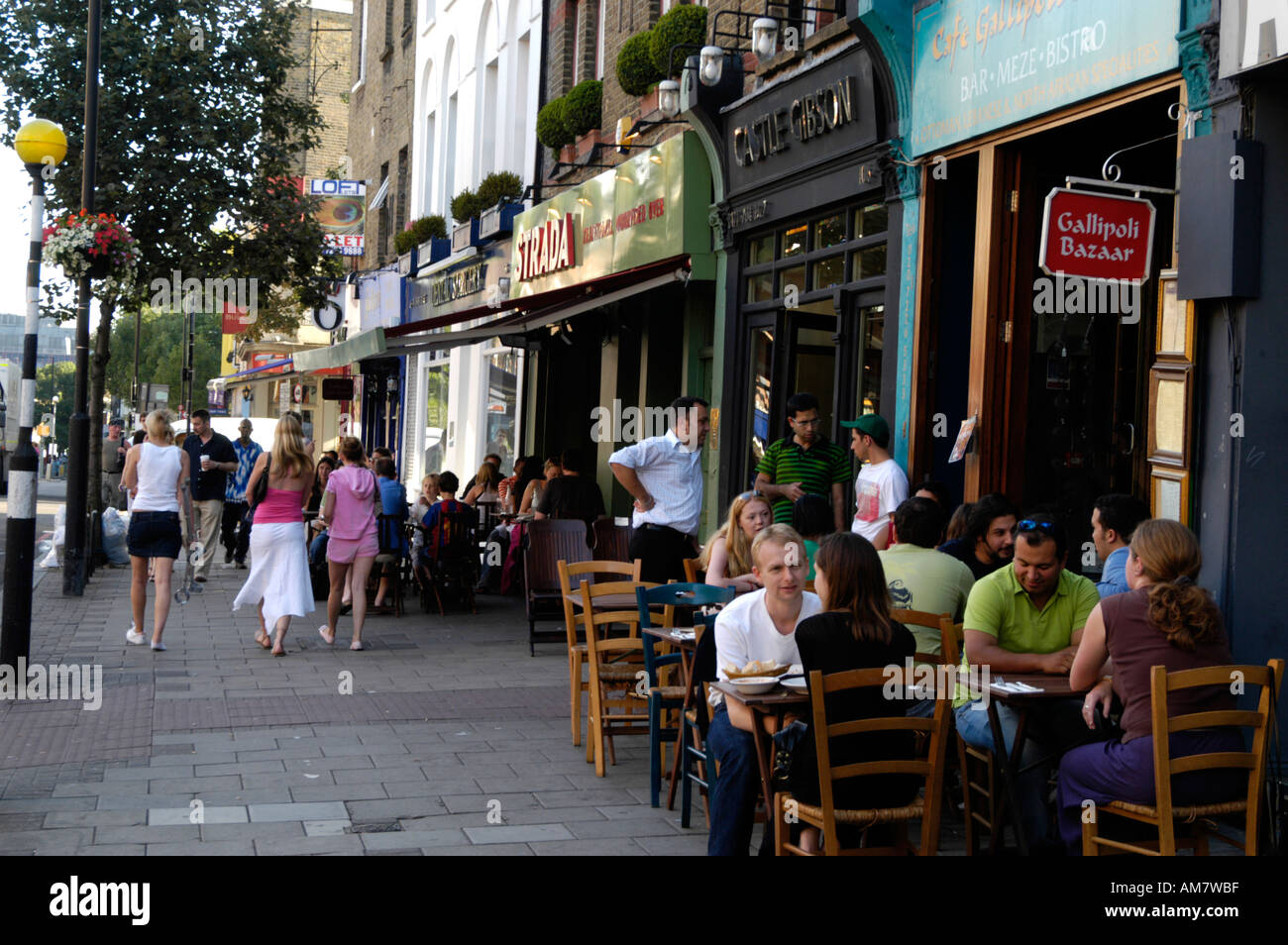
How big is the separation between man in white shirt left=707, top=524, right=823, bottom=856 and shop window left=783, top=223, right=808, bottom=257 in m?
6.27

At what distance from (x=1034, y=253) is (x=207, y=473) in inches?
426

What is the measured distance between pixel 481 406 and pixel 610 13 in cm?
752

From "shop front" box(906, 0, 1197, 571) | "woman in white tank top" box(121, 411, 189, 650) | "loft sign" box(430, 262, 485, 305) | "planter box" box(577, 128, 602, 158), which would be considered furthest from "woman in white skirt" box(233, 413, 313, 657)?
"loft sign" box(430, 262, 485, 305)

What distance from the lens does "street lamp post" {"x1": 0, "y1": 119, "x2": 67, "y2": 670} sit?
8680 mm

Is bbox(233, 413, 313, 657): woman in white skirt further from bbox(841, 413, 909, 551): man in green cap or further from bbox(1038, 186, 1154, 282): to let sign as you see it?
bbox(1038, 186, 1154, 282): to let sign

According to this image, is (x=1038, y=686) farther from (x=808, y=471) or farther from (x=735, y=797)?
(x=808, y=471)

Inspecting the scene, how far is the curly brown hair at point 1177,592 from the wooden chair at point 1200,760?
16cm

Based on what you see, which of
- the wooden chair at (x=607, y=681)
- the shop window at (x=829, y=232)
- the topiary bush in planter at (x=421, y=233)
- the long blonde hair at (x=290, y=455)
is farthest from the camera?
the topiary bush in planter at (x=421, y=233)

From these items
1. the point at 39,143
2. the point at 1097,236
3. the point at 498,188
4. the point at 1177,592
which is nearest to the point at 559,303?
the point at 498,188

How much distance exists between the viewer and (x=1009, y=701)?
522cm

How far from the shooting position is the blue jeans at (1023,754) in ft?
18.0

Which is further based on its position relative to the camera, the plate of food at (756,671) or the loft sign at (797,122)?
the loft sign at (797,122)

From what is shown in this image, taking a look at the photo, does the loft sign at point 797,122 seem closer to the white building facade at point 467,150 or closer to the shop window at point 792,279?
the shop window at point 792,279

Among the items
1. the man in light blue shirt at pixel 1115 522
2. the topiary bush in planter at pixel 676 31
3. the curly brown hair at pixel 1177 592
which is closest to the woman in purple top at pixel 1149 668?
the curly brown hair at pixel 1177 592
